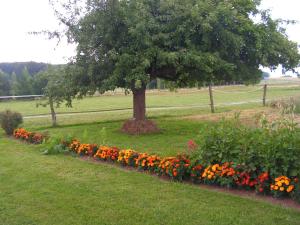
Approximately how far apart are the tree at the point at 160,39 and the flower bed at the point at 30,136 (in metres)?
1.92

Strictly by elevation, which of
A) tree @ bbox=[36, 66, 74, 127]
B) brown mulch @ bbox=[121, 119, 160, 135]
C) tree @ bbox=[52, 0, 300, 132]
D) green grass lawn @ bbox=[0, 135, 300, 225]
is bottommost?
green grass lawn @ bbox=[0, 135, 300, 225]

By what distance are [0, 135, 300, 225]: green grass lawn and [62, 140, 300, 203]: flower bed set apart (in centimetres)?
22

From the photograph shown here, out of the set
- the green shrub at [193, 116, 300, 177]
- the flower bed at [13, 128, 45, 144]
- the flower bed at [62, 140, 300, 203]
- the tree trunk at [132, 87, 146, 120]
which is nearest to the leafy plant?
the flower bed at [13, 128, 45, 144]

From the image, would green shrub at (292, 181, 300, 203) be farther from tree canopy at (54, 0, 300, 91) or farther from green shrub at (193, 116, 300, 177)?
tree canopy at (54, 0, 300, 91)

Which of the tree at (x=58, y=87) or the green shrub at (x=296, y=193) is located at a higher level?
the tree at (x=58, y=87)

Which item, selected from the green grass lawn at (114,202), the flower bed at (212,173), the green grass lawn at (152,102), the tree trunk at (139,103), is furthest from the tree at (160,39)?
the green grass lawn at (152,102)

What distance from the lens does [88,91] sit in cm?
1268

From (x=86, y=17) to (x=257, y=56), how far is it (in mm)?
5266

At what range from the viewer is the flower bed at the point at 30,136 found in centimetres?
1176

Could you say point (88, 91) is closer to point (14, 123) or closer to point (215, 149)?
point (14, 123)

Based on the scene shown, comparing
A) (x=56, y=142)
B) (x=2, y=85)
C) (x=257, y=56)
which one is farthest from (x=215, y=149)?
(x=2, y=85)

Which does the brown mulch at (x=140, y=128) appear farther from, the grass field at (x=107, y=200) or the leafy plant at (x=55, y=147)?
the grass field at (x=107, y=200)

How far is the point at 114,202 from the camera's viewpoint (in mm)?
6027

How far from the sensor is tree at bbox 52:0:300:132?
11234mm
